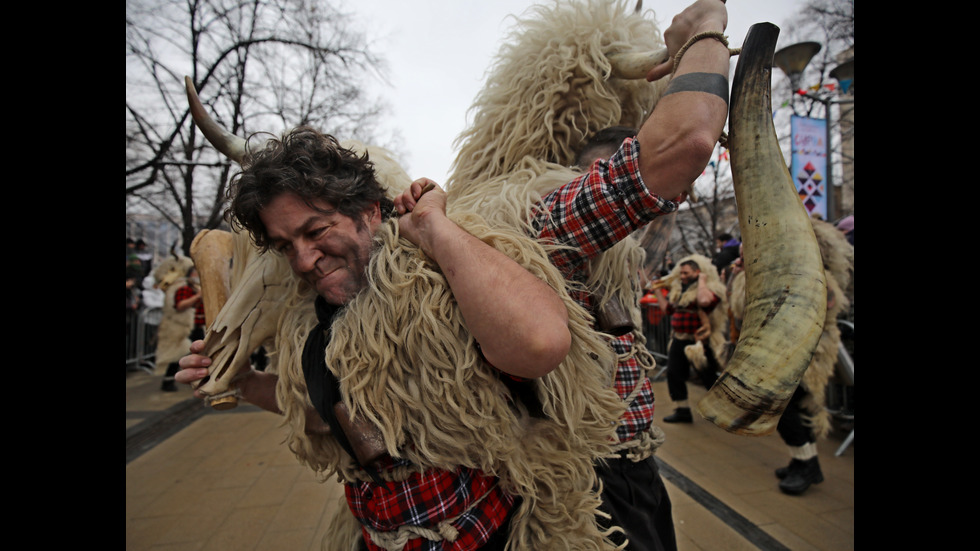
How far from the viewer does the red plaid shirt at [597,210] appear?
0.89 m

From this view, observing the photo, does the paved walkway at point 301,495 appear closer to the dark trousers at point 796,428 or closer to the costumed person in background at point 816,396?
the costumed person in background at point 816,396

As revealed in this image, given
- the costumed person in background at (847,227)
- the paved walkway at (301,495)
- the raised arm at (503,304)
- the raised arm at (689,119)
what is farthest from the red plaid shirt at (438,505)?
the costumed person in background at (847,227)

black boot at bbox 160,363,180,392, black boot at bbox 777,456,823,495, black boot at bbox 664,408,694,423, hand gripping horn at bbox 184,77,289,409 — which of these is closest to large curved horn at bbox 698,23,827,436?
hand gripping horn at bbox 184,77,289,409

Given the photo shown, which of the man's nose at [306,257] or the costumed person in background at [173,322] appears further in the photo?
the costumed person in background at [173,322]

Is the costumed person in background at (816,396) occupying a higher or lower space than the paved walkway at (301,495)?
higher

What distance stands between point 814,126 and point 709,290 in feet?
8.48

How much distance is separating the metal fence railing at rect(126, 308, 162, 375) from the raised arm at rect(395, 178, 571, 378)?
31.1 feet

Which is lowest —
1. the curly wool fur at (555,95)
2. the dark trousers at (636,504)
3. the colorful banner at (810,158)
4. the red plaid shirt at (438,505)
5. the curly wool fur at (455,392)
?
the dark trousers at (636,504)

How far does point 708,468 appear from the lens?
4082mm

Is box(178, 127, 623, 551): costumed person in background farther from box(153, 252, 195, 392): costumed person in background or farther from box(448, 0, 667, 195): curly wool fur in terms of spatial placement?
box(153, 252, 195, 392): costumed person in background

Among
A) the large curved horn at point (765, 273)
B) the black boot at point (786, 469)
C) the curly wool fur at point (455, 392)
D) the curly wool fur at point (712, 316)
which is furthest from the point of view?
the curly wool fur at point (712, 316)

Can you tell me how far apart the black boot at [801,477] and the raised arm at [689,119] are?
3.70 metres

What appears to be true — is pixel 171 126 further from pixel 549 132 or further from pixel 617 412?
pixel 617 412
